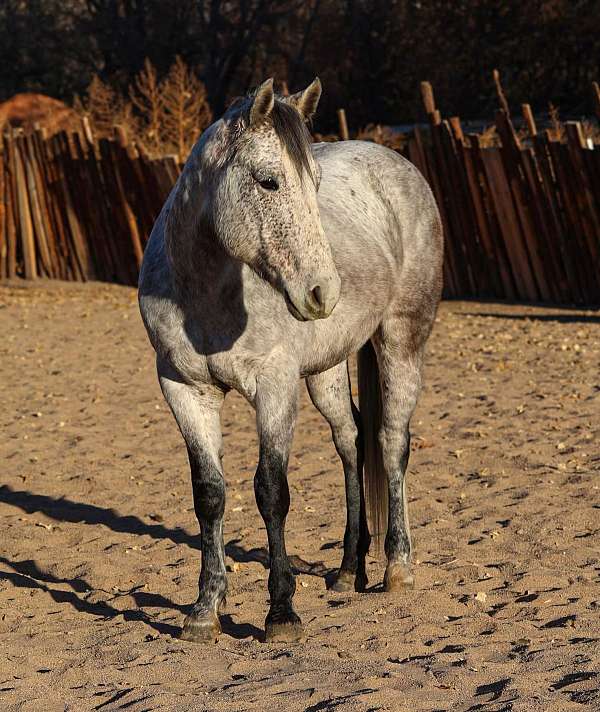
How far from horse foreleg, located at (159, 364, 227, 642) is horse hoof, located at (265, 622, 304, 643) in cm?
21

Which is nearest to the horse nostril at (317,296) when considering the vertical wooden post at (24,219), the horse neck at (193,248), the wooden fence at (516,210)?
the horse neck at (193,248)

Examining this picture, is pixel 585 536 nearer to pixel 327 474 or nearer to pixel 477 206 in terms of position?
pixel 327 474

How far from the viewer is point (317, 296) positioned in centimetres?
333

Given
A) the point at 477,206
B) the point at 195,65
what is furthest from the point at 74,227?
the point at 195,65

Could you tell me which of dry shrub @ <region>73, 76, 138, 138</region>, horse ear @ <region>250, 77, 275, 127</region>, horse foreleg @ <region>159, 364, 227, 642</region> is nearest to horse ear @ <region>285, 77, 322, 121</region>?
horse ear @ <region>250, 77, 275, 127</region>

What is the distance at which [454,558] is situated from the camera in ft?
15.8

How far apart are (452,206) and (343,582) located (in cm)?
758

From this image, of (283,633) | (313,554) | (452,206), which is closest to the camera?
(283,633)

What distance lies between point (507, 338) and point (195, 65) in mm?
18925

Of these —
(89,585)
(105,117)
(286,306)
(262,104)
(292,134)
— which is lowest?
(89,585)

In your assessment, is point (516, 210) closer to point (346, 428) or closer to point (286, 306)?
point (346, 428)

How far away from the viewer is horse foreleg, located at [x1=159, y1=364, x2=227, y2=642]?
395 cm

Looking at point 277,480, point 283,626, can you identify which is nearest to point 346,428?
point 277,480

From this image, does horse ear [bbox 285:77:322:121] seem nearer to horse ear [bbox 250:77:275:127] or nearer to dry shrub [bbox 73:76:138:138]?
horse ear [bbox 250:77:275:127]
